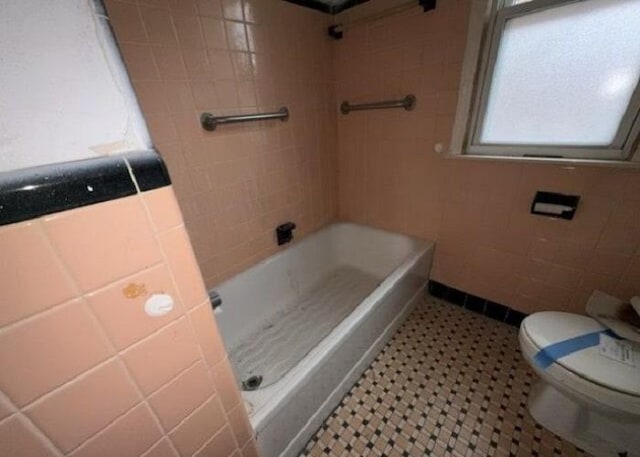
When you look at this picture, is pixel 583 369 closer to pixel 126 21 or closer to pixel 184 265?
pixel 184 265

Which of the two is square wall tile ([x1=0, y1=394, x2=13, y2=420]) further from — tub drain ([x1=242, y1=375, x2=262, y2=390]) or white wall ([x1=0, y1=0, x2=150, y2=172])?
tub drain ([x1=242, y1=375, x2=262, y2=390])

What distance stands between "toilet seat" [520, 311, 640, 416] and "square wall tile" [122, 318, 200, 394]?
112 cm

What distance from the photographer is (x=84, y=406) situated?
357mm

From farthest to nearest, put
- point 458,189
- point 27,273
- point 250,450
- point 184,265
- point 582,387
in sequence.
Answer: point 458,189, point 582,387, point 250,450, point 184,265, point 27,273

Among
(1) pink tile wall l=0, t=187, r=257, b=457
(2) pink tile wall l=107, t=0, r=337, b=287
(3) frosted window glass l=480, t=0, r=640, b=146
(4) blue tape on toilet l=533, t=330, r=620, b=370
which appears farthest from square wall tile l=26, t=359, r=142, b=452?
(3) frosted window glass l=480, t=0, r=640, b=146

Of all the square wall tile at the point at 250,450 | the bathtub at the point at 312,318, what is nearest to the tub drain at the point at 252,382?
the bathtub at the point at 312,318

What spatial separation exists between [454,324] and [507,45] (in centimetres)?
139

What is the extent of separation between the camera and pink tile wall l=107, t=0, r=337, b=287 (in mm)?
959

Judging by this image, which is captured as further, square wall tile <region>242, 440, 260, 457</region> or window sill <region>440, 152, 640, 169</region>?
window sill <region>440, 152, 640, 169</region>

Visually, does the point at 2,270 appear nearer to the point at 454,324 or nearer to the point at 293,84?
the point at 293,84

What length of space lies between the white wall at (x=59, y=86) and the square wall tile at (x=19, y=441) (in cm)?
29

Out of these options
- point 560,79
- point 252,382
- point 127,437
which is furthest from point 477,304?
point 127,437

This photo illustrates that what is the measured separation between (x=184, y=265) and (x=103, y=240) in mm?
111

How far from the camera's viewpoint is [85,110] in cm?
30
